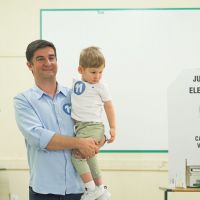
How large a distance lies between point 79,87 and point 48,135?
39 centimetres

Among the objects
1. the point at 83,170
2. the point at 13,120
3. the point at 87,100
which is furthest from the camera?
the point at 13,120

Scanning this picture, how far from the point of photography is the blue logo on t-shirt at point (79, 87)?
2.11 metres

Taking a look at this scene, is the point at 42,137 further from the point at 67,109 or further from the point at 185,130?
the point at 185,130

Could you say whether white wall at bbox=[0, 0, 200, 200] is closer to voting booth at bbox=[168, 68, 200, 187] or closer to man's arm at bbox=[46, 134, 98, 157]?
voting booth at bbox=[168, 68, 200, 187]

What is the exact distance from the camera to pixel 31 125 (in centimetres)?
192

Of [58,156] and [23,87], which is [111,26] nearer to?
[23,87]

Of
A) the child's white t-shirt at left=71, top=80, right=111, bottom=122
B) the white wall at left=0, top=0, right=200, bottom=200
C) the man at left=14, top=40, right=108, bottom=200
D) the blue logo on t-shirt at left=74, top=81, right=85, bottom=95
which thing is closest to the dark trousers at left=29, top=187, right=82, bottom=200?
the man at left=14, top=40, right=108, bottom=200

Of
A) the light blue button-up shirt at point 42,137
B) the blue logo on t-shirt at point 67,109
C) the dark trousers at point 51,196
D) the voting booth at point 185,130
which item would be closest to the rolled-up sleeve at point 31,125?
the light blue button-up shirt at point 42,137

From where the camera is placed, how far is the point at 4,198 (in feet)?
10.7

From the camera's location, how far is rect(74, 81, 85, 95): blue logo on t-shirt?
2106 millimetres

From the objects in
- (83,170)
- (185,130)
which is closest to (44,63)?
(83,170)

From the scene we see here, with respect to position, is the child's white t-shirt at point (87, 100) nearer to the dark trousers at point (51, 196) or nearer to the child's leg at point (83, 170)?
the child's leg at point (83, 170)

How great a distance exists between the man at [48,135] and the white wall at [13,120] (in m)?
1.20

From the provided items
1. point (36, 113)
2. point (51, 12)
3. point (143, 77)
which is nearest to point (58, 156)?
point (36, 113)
